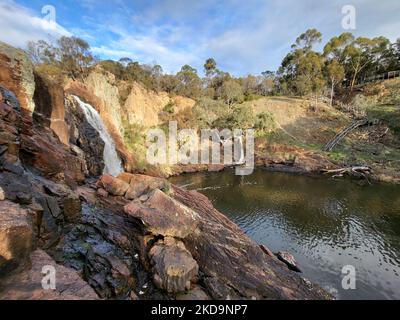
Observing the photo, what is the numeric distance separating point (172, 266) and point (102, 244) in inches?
119

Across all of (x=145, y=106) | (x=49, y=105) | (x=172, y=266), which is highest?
(x=145, y=106)

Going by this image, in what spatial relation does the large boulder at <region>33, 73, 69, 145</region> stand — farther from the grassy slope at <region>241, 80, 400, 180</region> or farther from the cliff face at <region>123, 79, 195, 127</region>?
the grassy slope at <region>241, 80, 400, 180</region>

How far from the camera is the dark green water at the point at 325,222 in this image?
1210cm

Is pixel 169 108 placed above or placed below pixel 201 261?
above

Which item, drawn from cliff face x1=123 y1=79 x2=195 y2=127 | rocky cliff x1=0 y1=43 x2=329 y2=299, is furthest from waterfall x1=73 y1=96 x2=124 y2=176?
cliff face x1=123 y1=79 x2=195 y2=127

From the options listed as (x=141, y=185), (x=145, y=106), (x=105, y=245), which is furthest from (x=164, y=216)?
(x=145, y=106)

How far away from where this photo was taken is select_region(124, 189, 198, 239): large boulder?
941 cm

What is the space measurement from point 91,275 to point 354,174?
3399cm

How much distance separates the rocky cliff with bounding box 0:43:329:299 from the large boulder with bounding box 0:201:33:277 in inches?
0.9

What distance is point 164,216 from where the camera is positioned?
31.6 feet

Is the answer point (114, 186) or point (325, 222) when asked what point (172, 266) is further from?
point (325, 222)

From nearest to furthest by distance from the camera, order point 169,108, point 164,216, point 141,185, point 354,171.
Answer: point 164,216
point 141,185
point 354,171
point 169,108

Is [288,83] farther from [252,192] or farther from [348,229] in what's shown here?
[348,229]

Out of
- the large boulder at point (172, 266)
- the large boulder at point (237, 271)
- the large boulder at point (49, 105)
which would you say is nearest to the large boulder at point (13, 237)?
the large boulder at point (172, 266)
